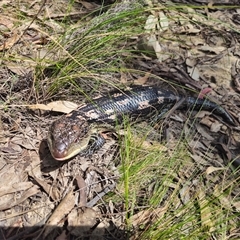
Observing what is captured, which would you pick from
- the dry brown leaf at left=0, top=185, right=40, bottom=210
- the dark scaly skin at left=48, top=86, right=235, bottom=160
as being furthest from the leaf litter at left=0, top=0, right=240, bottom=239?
the dark scaly skin at left=48, top=86, right=235, bottom=160

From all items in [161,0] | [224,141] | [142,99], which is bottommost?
[224,141]

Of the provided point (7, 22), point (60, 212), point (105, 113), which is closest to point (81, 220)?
point (60, 212)

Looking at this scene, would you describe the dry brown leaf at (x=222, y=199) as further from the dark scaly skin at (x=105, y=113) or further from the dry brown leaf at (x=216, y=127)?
the dark scaly skin at (x=105, y=113)

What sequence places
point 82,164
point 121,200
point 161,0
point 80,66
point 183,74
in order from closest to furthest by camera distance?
point 121,200
point 82,164
point 80,66
point 183,74
point 161,0

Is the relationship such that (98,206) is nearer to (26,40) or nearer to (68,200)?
(68,200)

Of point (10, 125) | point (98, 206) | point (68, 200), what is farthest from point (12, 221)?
point (10, 125)

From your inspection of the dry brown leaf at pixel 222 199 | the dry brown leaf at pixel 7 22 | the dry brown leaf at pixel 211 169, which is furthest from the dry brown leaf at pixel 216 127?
the dry brown leaf at pixel 7 22

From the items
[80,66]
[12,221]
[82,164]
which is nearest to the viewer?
[12,221]
